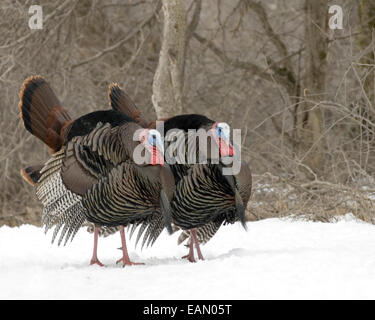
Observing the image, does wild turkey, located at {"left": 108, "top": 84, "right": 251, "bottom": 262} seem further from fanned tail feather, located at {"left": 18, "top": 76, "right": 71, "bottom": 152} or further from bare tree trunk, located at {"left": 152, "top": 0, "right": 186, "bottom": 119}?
bare tree trunk, located at {"left": 152, "top": 0, "right": 186, "bottom": 119}

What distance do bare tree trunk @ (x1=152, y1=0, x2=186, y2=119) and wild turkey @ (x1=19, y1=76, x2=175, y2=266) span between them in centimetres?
179

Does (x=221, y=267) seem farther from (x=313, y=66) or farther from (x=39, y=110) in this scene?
(x=313, y=66)

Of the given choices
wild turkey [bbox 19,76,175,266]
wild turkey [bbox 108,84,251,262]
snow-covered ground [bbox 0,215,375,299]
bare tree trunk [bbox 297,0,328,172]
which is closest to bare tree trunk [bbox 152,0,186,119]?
snow-covered ground [bbox 0,215,375,299]

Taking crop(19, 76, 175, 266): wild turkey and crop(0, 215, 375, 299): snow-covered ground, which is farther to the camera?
crop(19, 76, 175, 266): wild turkey

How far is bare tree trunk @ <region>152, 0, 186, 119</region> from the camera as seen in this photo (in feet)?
23.5

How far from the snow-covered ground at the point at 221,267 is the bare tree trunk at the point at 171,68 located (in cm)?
137

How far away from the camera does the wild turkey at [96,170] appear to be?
15.4ft

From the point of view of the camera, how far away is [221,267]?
442 cm

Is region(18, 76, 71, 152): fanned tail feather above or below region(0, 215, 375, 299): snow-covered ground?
A: above

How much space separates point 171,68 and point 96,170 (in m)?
2.47

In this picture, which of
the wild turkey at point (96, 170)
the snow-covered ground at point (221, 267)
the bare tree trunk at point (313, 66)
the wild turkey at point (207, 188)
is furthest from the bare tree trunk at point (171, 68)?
the wild turkey at point (207, 188)

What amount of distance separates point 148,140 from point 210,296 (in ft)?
4.39

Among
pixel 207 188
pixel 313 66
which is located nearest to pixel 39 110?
pixel 207 188

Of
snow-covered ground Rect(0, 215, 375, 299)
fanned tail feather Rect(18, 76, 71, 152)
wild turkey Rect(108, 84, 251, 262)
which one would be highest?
fanned tail feather Rect(18, 76, 71, 152)
